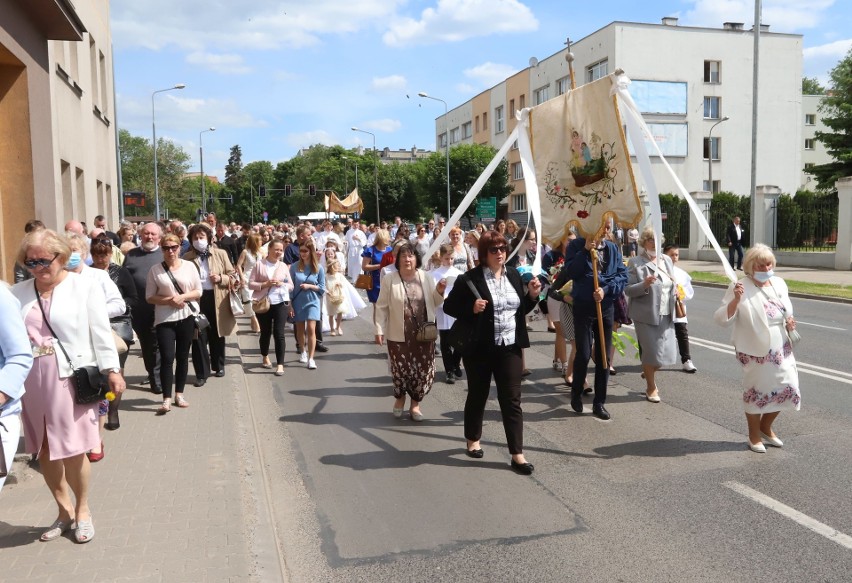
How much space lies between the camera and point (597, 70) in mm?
48531

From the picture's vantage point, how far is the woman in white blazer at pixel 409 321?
755cm

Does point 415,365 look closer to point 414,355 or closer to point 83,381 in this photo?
point 414,355

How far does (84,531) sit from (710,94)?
50454mm

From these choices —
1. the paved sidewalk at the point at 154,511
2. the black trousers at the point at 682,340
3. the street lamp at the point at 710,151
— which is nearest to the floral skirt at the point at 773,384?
the black trousers at the point at 682,340

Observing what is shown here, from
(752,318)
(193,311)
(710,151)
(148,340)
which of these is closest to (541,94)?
(710,151)

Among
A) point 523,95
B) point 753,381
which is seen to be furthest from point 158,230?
point 523,95

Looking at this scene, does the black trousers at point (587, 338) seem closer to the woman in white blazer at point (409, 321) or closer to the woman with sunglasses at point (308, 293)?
the woman in white blazer at point (409, 321)

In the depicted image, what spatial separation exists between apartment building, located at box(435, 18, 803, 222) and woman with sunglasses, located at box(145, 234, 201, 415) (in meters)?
42.7

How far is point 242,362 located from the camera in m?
10.9

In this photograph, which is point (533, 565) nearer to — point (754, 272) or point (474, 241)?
point (754, 272)

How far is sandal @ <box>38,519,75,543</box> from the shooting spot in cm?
446

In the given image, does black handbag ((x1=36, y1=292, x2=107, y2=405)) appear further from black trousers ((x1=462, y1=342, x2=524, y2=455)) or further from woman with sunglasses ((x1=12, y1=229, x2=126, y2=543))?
black trousers ((x1=462, y1=342, x2=524, y2=455))

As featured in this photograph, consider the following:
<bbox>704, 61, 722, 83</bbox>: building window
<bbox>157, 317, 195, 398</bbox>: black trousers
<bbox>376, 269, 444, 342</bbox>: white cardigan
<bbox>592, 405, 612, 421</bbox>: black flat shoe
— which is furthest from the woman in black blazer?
<bbox>704, 61, 722, 83</bbox>: building window

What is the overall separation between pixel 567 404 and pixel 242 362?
486cm
